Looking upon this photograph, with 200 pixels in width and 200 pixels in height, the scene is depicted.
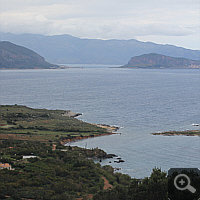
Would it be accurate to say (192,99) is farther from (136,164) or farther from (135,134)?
(136,164)

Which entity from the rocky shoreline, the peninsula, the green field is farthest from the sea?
the green field

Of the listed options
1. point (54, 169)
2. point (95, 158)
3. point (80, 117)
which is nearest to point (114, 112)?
point (80, 117)

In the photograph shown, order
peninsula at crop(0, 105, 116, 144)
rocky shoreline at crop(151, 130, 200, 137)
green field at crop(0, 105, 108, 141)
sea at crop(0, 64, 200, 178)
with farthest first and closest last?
rocky shoreline at crop(151, 130, 200, 137)
green field at crop(0, 105, 108, 141)
peninsula at crop(0, 105, 116, 144)
sea at crop(0, 64, 200, 178)

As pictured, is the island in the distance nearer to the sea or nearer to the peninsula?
the sea

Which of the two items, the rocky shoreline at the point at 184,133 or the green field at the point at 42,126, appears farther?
the rocky shoreline at the point at 184,133

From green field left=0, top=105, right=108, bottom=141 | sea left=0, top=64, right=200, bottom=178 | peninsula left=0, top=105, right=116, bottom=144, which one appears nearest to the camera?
sea left=0, top=64, right=200, bottom=178

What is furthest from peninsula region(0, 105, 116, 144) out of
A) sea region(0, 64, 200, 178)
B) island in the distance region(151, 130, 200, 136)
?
island in the distance region(151, 130, 200, 136)

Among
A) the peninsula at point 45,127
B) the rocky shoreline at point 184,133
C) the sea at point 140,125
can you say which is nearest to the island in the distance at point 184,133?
the rocky shoreline at point 184,133

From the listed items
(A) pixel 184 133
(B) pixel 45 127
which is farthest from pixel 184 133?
(B) pixel 45 127

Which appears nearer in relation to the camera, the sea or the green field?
the sea

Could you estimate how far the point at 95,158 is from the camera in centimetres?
5528

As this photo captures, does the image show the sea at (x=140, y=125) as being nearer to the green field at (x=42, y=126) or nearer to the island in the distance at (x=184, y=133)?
the island in the distance at (x=184, y=133)

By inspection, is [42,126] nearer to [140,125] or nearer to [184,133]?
[140,125]

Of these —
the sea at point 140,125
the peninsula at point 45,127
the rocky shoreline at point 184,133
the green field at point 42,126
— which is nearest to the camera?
the sea at point 140,125
